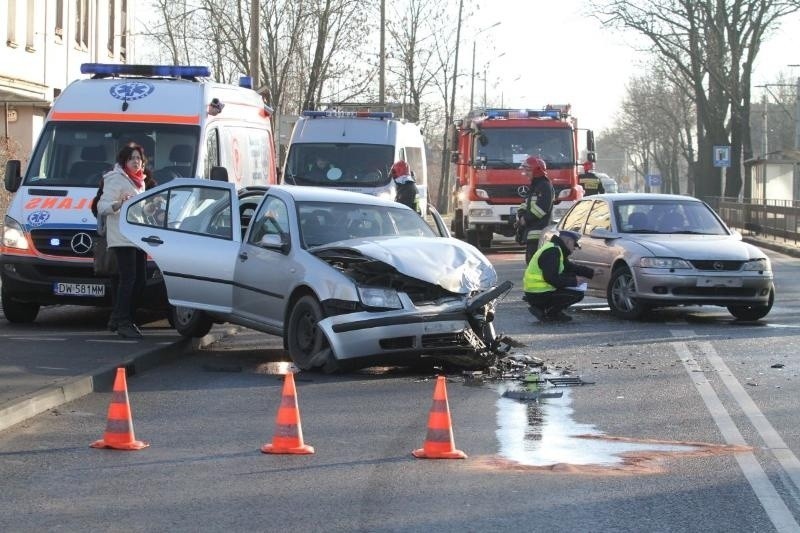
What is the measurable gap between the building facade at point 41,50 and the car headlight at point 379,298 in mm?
18193

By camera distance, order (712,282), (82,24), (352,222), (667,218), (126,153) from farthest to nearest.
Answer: (82,24), (667,218), (712,282), (126,153), (352,222)

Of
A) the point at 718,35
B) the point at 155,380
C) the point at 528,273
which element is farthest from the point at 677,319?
the point at 718,35

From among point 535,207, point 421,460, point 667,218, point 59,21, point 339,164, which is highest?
point 59,21

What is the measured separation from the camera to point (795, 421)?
29.6 ft

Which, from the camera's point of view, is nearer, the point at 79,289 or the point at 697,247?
the point at 79,289

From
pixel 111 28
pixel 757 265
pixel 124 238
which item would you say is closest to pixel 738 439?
pixel 124 238

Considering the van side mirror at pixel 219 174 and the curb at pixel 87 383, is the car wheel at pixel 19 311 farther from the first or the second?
the van side mirror at pixel 219 174

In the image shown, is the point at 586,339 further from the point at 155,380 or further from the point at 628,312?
the point at 155,380

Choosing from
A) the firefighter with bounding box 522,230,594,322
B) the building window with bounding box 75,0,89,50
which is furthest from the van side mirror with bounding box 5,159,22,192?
the building window with bounding box 75,0,89,50

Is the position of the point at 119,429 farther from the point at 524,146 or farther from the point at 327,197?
Result: the point at 524,146

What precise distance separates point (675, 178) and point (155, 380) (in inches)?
3686

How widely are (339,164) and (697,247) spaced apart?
10.5 m

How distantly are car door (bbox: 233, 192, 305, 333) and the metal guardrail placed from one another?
64.5 ft

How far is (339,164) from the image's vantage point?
983 inches
